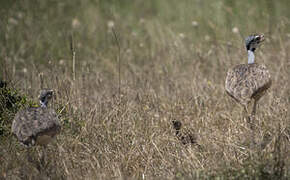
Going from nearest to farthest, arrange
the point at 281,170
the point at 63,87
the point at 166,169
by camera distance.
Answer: the point at 281,170 → the point at 166,169 → the point at 63,87

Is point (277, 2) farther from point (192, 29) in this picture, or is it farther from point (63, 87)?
point (63, 87)

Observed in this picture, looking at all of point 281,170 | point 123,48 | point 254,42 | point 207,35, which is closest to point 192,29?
point 207,35

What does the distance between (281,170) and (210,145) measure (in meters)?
0.88

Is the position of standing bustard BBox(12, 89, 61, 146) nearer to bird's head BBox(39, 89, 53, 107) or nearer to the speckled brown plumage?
bird's head BBox(39, 89, 53, 107)

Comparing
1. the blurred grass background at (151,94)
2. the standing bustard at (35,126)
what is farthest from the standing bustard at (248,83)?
the standing bustard at (35,126)

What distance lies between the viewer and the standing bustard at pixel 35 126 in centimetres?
373

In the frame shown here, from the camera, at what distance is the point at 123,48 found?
7.96m

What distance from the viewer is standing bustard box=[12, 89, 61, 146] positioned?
3.73 m

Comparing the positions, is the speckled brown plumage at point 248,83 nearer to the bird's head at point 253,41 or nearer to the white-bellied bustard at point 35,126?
the bird's head at point 253,41

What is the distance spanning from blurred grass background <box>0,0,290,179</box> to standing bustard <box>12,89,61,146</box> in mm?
288

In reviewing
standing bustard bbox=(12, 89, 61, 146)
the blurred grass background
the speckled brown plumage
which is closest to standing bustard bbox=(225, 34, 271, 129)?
the speckled brown plumage

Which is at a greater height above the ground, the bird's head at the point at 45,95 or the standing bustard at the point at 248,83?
the standing bustard at the point at 248,83

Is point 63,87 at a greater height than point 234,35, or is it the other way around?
point 234,35

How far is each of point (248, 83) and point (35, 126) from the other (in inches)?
81.0
